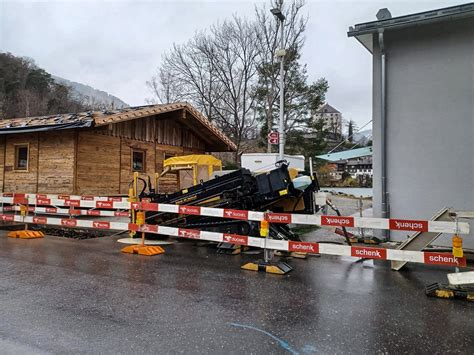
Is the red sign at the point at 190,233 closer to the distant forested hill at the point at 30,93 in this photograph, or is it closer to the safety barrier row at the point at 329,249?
the safety barrier row at the point at 329,249

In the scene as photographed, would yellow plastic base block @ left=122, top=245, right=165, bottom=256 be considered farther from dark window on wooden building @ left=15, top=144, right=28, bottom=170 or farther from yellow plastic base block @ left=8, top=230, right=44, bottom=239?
dark window on wooden building @ left=15, top=144, right=28, bottom=170

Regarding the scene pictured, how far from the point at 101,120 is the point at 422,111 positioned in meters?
9.64

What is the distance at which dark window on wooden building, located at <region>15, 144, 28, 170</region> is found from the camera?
14633 mm

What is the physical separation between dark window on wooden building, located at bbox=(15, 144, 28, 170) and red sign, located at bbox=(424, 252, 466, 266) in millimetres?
14950

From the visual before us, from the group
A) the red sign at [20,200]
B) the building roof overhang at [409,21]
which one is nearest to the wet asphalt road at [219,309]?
the red sign at [20,200]

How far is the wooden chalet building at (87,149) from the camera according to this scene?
12758 mm

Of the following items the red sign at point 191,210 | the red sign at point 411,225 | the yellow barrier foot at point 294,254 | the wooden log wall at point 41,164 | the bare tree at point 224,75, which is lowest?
the yellow barrier foot at point 294,254

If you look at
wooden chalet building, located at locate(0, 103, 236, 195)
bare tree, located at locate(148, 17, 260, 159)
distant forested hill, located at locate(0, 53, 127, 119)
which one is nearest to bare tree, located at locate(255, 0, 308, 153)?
bare tree, located at locate(148, 17, 260, 159)

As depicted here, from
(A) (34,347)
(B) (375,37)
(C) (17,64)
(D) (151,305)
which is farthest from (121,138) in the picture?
(C) (17,64)

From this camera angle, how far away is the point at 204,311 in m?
4.30

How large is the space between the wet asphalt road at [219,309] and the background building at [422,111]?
269 cm

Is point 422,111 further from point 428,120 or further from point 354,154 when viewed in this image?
point 354,154

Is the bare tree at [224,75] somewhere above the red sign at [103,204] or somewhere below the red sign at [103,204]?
above

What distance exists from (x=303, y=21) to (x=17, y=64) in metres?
49.6
